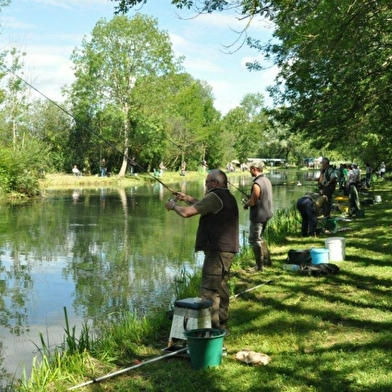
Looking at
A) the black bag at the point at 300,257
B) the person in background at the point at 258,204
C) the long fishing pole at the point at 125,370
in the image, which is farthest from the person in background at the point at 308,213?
the long fishing pole at the point at 125,370

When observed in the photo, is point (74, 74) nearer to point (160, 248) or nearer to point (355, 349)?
point (160, 248)

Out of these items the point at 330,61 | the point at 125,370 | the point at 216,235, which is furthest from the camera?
the point at 330,61

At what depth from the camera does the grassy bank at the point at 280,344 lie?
494 cm

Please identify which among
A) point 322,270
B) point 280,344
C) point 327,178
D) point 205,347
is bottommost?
point 280,344

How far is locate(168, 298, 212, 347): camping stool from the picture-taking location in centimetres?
558

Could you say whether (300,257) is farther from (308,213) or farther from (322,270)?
(308,213)

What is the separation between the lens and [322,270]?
8.96 metres

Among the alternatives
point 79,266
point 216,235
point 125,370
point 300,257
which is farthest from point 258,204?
point 79,266

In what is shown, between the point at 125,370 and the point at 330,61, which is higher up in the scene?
the point at 330,61

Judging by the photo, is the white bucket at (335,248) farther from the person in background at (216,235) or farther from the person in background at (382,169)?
the person in background at (382,169)

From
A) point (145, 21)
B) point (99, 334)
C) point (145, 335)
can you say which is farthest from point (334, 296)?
point (145, 21)

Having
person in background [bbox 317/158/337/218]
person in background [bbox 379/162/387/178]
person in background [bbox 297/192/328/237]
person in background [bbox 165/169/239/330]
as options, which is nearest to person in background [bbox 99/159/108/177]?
person in background [bbox 379/162/387/178]

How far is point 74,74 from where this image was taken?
4797cm

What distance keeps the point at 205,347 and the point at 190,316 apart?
0.48 m
